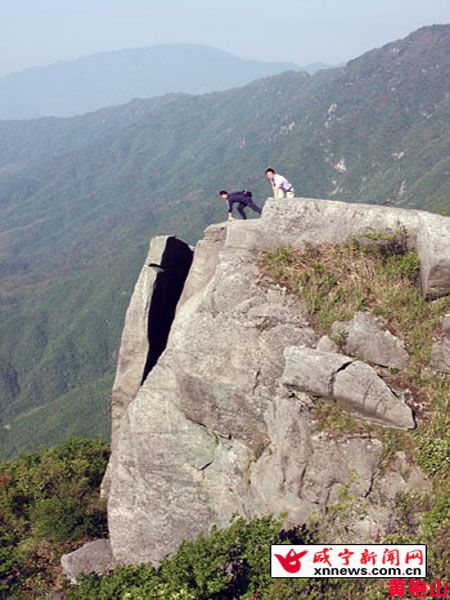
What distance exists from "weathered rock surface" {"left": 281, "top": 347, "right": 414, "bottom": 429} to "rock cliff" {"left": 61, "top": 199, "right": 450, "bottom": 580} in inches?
1.0

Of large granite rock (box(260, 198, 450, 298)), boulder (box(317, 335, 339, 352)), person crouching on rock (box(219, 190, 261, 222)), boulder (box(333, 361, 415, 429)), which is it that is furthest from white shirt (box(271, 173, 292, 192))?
boulder (box(333, 361, 415, 429))

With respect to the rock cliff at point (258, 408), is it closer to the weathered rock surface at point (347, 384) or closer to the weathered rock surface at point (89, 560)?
the weathered rock surface at point (347, 384)

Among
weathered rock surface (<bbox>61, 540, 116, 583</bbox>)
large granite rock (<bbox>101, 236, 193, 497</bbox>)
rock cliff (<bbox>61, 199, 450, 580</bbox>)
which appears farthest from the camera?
large granite rock (<bbox>101, 236, 193, 497</bbox>)

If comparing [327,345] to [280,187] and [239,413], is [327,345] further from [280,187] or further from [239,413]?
[280,187]

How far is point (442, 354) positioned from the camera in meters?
12.8

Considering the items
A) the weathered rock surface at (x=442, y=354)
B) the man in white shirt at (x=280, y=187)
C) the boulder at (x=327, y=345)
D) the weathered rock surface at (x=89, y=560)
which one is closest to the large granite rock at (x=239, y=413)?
the boulder at (x=327, y=345)

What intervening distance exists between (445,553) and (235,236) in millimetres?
10969

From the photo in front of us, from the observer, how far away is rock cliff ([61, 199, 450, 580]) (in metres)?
12.0

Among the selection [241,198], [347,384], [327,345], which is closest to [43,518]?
[327,345]

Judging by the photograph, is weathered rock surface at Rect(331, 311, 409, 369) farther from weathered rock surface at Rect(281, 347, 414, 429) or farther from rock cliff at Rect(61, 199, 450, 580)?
weathered rock surface at Rect(281, 347, 414, 429)

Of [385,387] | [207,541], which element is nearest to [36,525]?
[207,541]

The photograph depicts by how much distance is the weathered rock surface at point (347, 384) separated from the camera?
11938 millimetres

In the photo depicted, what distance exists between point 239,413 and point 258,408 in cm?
66

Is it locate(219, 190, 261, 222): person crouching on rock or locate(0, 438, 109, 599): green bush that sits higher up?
locate(219, 190, 261, 222): person crouching on rock
